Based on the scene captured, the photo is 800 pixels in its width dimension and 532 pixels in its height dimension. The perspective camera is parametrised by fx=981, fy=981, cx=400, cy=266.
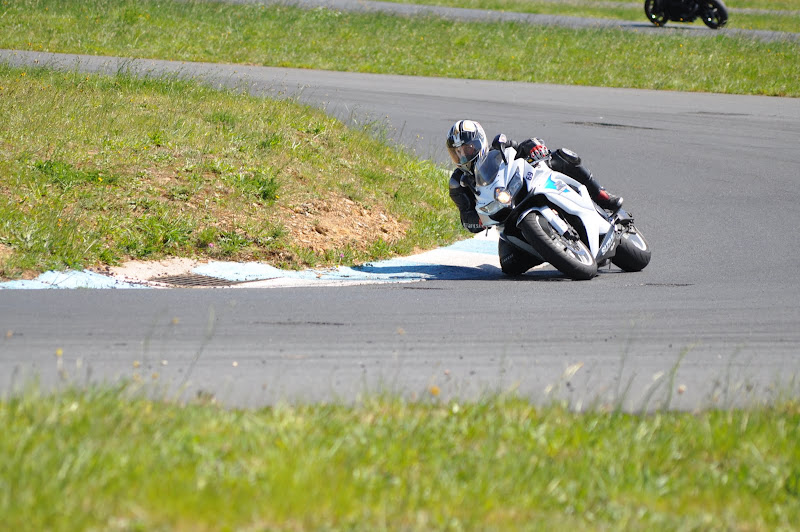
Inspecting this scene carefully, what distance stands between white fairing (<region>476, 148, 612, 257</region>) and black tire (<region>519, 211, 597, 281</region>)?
0.12 m

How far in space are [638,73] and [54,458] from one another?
2118 centimetres

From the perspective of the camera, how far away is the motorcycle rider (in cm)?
928

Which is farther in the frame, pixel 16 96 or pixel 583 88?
pixel 583 88

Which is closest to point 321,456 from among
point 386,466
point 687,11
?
point 386,466

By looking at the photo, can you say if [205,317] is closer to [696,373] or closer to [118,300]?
[118,300]

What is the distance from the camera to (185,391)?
504cm

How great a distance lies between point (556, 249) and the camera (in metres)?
8.84

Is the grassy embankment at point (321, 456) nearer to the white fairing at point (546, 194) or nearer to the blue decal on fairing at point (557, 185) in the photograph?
the white fairing at point (546, 194)

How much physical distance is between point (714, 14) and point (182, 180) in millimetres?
24933

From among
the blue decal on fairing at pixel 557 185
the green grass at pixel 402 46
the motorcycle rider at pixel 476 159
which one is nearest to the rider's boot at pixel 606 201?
the motorcycle rider at pixel 476 159

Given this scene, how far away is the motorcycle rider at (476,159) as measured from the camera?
365 inches

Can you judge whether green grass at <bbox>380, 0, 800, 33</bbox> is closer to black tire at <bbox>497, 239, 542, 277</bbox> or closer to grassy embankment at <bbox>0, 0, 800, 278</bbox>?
grassy embankment at <bbox>0, 0, 800, 278</bbox>

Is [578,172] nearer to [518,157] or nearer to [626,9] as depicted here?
[518,157]

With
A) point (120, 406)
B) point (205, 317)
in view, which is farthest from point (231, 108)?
point (120, 406)
